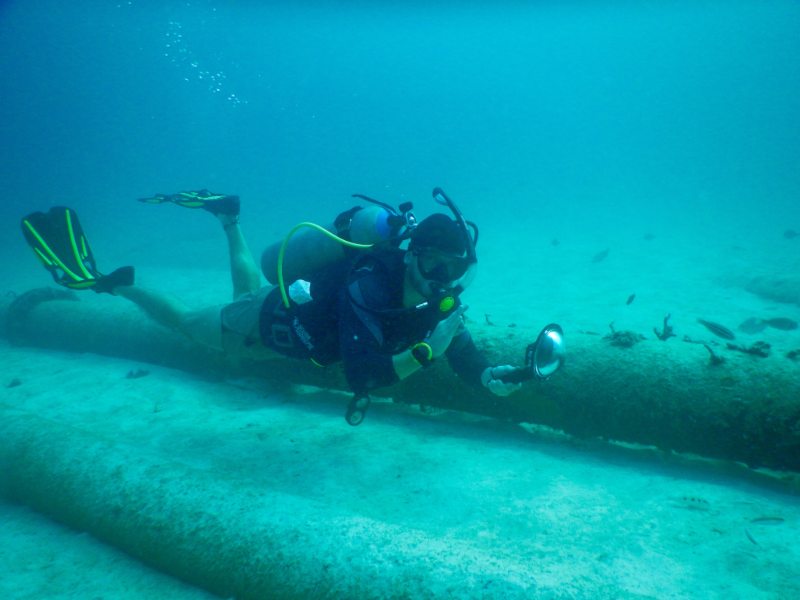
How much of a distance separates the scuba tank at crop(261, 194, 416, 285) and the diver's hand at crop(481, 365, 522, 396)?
4.58 feet

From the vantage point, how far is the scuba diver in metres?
3.27

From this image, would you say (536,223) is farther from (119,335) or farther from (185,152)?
(185,152)

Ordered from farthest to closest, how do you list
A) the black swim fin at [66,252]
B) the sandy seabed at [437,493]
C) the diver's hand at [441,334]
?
the black swim fin at [66,252] < the diver's hand at [441,334] < the sandy seabed at [437,493]

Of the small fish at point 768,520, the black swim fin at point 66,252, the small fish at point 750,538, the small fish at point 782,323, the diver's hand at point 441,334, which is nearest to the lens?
the small fish at point 750,538

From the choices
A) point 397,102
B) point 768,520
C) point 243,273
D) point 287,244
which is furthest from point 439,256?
point 397,102

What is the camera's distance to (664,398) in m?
4.03

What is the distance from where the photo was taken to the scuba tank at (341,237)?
372 centimetres

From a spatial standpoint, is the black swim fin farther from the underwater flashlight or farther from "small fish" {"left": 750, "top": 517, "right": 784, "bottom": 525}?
"small fish" {"left": 750, "top": 517, "right": 784, "bottom": 525}

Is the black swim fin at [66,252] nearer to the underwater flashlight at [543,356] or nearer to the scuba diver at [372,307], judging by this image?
the scuba diver at [372,307]

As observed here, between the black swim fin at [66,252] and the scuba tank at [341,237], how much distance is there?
3395 millimetres

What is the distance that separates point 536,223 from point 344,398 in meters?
33.5

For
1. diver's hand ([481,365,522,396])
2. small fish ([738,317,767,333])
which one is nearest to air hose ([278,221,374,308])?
diver's hand ([481,365,522,396])

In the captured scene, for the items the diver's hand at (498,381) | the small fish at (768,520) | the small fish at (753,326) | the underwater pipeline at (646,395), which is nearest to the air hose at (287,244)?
the diver's hand at (498,381)

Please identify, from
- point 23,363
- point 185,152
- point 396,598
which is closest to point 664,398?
point 396,598
